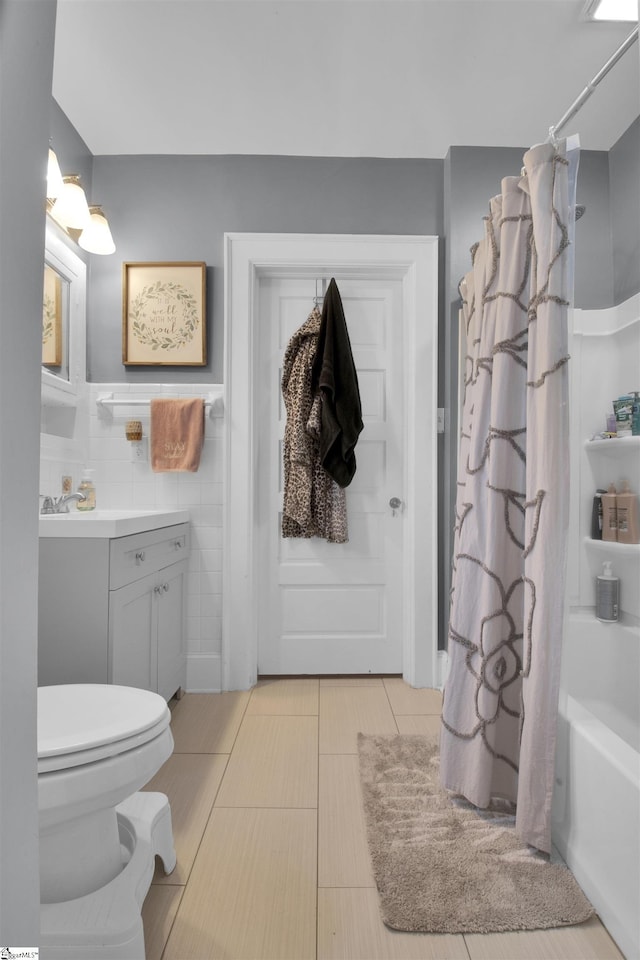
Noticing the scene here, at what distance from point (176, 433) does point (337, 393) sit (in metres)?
0.78

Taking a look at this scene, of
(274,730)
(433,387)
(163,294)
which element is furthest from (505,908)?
(163,294)

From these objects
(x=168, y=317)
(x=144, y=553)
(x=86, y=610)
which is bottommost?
(x=86, y=610)

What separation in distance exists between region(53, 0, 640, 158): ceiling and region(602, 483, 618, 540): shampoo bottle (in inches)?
63.5

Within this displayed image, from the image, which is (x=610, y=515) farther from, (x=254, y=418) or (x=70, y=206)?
(x=70, y=206)

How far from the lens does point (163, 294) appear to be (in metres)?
2.52

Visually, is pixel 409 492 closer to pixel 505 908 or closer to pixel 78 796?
pixel 505 908

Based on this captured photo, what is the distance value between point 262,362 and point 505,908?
224 centimetres

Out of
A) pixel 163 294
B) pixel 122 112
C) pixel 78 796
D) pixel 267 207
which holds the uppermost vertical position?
pixel 122 112

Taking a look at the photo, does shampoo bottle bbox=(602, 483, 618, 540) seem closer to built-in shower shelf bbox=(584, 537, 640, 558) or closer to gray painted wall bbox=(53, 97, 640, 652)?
built-in shower shelf bbox=(584, 537, 640, 558)

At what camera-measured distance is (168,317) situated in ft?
8.26

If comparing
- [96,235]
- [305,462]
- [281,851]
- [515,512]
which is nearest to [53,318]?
[96,235]

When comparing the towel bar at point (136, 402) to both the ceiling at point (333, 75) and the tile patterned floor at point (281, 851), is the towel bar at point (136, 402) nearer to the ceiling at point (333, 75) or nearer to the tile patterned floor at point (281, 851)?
the ceiling at point (333, 75)

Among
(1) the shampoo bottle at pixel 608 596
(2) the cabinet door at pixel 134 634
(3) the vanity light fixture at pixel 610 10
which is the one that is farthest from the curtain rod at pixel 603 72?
(2) the cabinet door at pixel 134 634

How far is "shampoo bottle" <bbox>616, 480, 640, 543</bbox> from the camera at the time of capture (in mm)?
2020
